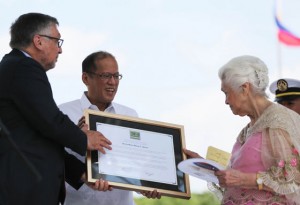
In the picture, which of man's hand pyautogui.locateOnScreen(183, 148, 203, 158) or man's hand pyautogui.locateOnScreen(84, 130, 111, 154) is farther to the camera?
man's hand pyautogui.locateOnScreen(183, 148, 203, 158)

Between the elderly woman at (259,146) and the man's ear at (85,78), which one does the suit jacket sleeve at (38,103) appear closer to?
the elderly woman at (259,146)

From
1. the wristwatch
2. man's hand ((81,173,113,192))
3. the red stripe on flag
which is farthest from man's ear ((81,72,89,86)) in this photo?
the red stripe on flag

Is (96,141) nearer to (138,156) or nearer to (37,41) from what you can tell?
(138,156)

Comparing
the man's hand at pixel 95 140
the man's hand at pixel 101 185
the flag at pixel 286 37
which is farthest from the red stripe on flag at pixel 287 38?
the man's hand at pixel 101 185

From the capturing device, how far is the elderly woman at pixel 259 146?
4.36 metres

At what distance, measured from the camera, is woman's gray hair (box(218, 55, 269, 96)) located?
4480mm

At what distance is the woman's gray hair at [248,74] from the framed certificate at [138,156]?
0.54 m

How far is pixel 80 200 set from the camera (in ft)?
16.4

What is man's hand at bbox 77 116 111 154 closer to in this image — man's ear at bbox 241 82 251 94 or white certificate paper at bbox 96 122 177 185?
white certificate paper at bbox 96 122 177 185

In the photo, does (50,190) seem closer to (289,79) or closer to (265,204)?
(265,204)

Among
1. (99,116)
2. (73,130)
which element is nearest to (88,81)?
(99,116)

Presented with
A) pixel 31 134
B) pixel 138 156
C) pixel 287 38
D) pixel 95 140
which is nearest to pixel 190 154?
pixel 138 156

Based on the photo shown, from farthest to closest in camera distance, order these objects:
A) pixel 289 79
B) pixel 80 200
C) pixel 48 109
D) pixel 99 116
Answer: pixel 289 79, pixel 80 200, pixel 99 116, pixel 48 109

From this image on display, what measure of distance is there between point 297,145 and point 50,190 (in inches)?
49.1
